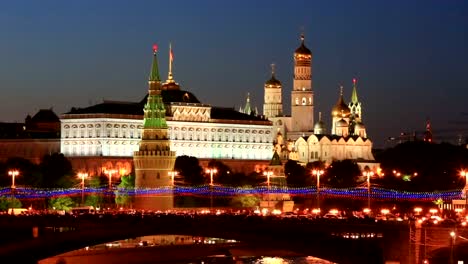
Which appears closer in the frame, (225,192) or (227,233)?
(227,233)

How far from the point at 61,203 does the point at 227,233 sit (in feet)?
216

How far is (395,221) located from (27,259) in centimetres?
2291

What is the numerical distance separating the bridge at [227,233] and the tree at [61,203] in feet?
180

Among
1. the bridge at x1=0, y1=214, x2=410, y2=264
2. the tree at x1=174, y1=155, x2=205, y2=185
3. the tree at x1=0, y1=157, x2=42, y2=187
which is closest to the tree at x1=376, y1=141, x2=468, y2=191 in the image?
the tree at x1=174, y1=155, x2=205, y2=185

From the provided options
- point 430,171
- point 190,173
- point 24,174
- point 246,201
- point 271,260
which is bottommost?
point 271,260

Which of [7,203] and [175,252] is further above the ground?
[7,203]

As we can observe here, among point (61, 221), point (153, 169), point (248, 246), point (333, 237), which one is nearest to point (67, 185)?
point (153, 169)

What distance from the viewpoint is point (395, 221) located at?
86250mm

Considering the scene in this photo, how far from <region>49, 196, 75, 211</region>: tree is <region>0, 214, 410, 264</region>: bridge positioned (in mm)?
54923

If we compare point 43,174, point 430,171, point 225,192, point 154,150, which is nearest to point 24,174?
point 43,174

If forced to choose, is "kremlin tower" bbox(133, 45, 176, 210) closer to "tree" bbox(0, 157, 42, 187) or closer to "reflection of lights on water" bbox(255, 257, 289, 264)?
"tree" bbox(0, 157, 42, 187)

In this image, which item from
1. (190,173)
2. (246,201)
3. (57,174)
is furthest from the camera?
(190,173)

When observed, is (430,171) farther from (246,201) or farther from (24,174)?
(24,174)

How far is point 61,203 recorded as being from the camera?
509 feet
